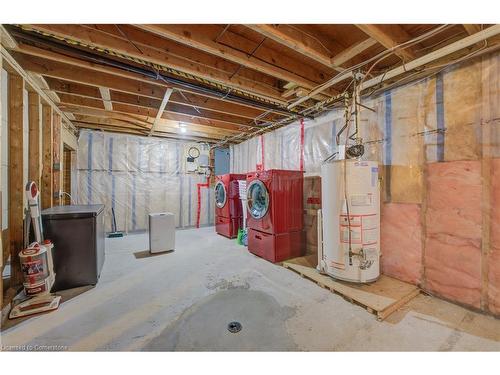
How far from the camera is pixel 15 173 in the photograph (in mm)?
2461

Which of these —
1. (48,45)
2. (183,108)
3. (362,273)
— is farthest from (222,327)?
(183,108)

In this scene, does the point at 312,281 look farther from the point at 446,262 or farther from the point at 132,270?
the point at 132,270

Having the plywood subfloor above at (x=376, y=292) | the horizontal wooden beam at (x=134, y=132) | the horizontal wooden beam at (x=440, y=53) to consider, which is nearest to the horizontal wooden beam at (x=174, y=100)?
Answer: the horizontal wooden beam at (x=134, y=132)

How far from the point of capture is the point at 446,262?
2.37 metres

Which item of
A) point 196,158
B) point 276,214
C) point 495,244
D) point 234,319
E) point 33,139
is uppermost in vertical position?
point 196,158

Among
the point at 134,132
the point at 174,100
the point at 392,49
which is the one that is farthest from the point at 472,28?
the point at 134,132

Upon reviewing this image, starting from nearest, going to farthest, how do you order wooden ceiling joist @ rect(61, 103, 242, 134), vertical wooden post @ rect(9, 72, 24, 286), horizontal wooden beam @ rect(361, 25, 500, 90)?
horizontal wooden beam @ rect(361, 25, 500, 90)
vertical wooden post @ rect(9, 72, 24, 286)
wooden ceiling joist @ rect(61, 103, 242, 134)

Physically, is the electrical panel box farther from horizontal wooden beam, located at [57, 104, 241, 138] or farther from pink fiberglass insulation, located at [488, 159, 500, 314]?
pink fiberglass insulation, located at [488, 159, 500, 314]

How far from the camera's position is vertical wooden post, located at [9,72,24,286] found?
245cm

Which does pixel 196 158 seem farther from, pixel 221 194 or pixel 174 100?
pixel 174 100

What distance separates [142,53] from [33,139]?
1966mm

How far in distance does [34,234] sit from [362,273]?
12.4 feet

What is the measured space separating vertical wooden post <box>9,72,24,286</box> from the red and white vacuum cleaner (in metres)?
0.32

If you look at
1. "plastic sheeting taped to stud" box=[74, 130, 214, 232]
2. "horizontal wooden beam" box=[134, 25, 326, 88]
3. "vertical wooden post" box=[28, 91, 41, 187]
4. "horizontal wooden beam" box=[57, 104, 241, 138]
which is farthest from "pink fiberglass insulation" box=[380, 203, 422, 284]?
"plastic sheeting taped to stud" box=[74, 130, 214, 232]
